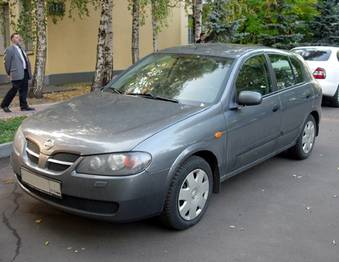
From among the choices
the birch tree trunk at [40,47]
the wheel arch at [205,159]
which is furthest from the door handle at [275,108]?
the birch tree trunk at [40,47]

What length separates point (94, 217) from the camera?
3850 millimetres

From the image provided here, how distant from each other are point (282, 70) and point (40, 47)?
8.03 meters

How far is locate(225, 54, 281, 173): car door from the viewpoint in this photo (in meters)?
4.84

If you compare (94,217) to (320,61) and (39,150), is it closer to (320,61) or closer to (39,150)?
(39,150)

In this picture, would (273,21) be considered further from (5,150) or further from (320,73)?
(5,150)

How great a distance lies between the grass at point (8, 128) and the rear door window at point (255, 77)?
12.3ft

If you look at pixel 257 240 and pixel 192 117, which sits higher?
pixel 192 117

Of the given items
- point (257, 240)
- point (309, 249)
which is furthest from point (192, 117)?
point (309, 249)

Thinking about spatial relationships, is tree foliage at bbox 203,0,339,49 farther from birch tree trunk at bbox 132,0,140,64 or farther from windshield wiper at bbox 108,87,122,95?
windshield wiper at bbox 108,87,122,95

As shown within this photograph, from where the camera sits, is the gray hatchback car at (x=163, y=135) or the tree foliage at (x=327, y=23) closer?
the gray hatchback car at (x=163, y=135)

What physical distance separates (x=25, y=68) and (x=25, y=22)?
425cm

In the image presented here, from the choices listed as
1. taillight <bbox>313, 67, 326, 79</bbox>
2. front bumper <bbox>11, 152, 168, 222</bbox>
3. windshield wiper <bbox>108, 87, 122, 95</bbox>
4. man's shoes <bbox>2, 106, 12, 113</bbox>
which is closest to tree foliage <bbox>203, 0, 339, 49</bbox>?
taillight <bbox>313, 67, 326, 79</bbox>

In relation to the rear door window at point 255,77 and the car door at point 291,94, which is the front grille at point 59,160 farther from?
the car door at point 291,94

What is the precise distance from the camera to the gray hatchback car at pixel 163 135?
12.4 ft
